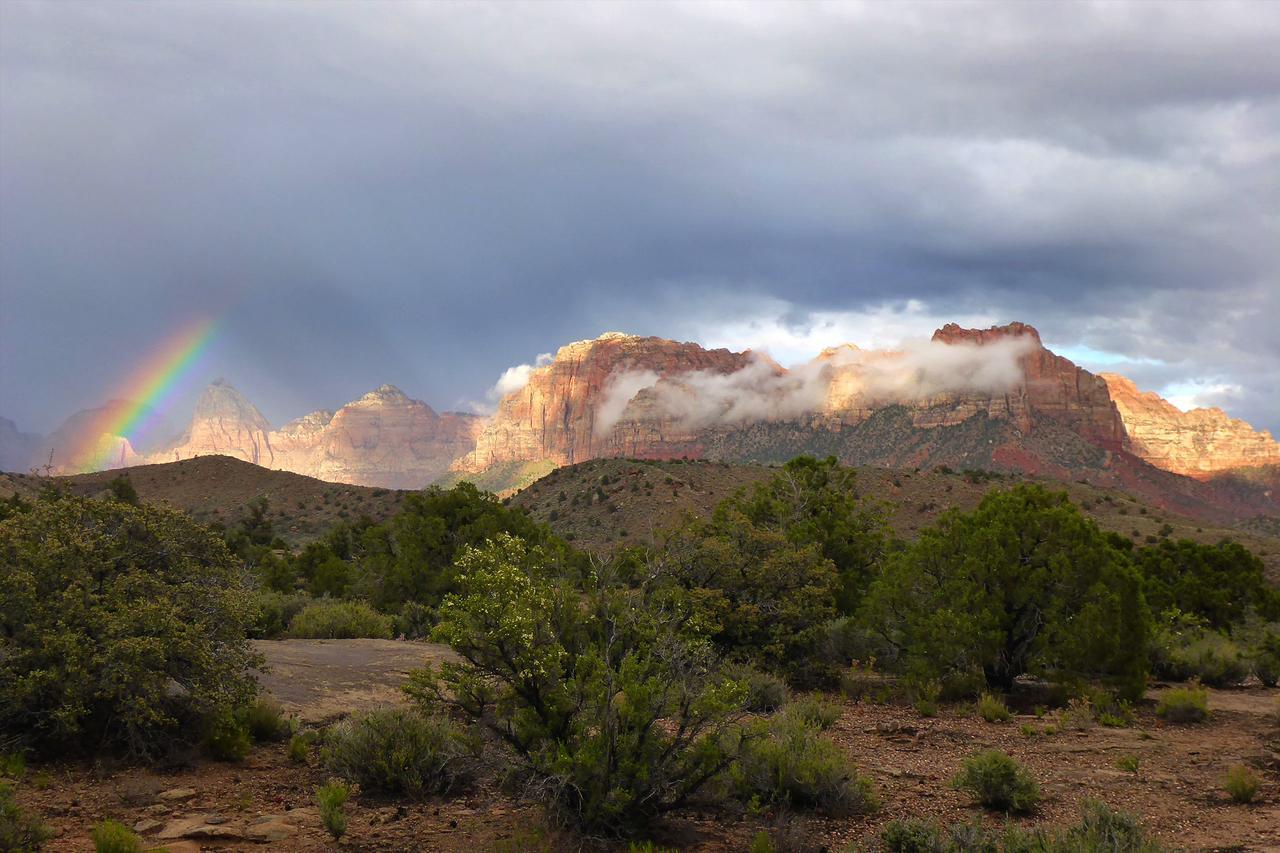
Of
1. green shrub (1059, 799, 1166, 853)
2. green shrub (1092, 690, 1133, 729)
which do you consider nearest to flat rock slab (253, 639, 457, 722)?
green shrub (1059, 799, 1166, 853)

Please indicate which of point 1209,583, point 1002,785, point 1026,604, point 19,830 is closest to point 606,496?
point 1209,583

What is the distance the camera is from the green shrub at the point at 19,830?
7.73m

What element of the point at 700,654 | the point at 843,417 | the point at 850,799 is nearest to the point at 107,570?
the point at 700,654

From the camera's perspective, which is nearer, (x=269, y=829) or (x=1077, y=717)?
(x=269, y=829)

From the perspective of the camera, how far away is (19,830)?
7996mm

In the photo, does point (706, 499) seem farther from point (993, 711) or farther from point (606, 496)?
point (993, 711)

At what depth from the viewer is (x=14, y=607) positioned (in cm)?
1112

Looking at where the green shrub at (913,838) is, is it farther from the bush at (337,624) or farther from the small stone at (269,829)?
the bush at (337,624)

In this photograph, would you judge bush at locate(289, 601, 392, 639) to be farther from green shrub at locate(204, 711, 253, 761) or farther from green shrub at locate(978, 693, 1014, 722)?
green shrub at locate(978, 693, 1014, 722)

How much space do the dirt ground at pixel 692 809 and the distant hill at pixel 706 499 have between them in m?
A: 44.4

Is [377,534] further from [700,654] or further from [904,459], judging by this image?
[904,459]

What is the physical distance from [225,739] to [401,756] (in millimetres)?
2988

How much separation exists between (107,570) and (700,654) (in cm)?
898

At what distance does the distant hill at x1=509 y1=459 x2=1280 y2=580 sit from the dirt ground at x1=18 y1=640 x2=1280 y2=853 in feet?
146
